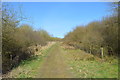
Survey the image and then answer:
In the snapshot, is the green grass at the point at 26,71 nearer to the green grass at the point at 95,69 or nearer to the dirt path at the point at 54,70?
the dirt path at the point at 54,70

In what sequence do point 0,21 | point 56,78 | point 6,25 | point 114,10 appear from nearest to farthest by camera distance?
point 56,78, point 0,21, point 6,25, point 114,10

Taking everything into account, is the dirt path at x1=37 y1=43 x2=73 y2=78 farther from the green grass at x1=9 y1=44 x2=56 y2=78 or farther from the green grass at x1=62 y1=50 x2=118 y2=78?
the green grass at x1=62 y1=50 x2=118 y2=78

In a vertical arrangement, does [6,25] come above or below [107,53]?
above

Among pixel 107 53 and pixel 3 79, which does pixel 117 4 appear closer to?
pixel 107 53

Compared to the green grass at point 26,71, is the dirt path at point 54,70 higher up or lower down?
higher up

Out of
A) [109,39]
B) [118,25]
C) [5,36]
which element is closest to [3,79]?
[5,36]

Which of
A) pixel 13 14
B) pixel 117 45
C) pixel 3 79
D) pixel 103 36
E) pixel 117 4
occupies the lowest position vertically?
pixel 3 79

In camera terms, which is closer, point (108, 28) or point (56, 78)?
point (56, 78)

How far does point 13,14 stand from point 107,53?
808 centimetres

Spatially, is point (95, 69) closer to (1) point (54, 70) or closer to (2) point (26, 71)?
(1) point (54, 70)

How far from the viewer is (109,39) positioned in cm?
1126

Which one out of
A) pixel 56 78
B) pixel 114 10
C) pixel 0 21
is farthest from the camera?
→ pixel 114 10

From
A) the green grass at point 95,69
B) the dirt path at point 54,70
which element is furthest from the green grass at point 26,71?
the green grass at point 95,69

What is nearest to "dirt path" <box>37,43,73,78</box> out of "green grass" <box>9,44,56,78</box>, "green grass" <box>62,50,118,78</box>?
"green grass" <box>9,44,56,78</box>
